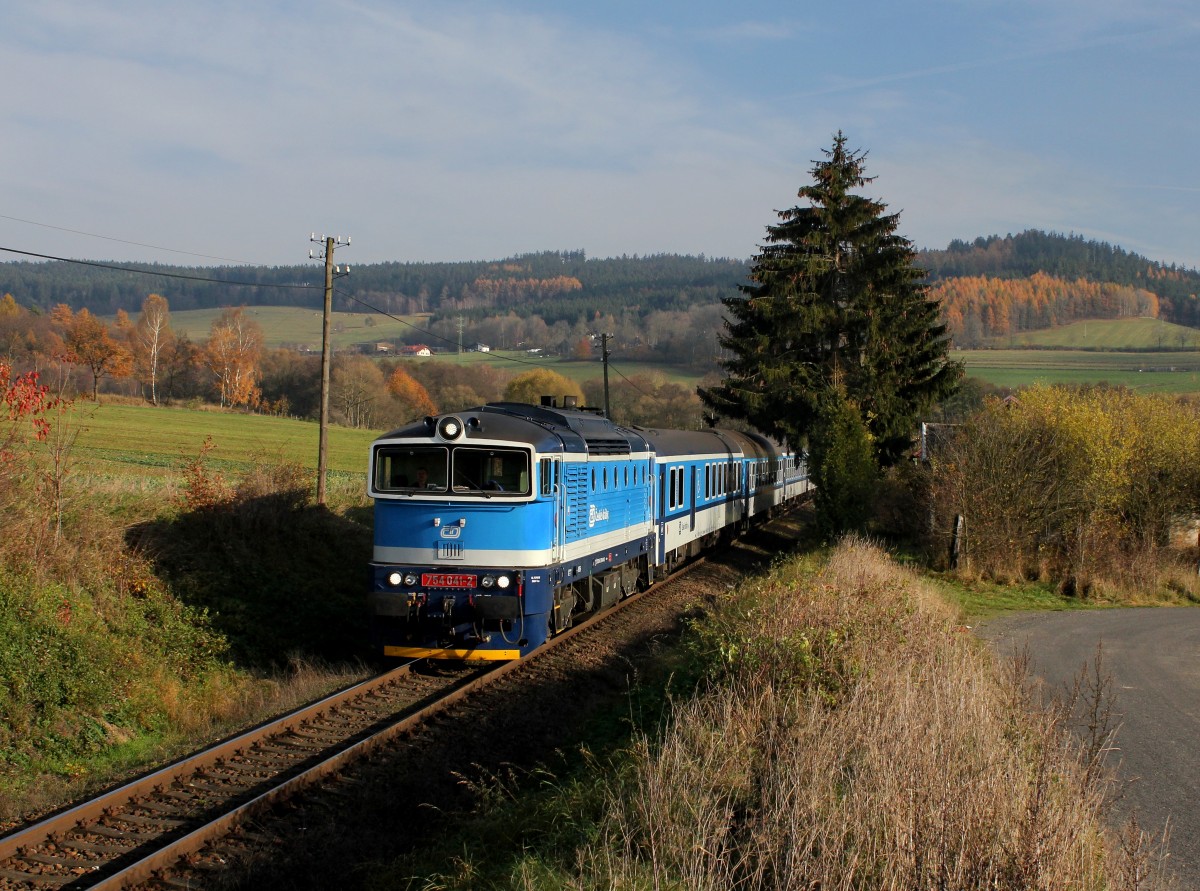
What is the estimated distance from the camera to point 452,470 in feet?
43.4

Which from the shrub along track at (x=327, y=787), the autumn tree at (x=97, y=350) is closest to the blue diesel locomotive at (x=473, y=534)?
the shrub along track at (x=327, y=787)

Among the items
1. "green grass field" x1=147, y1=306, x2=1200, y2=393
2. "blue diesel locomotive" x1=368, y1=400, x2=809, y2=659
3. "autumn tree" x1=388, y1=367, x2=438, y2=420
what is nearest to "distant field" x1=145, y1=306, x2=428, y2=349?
"green grass field" x1=147, y1=306, x2=1200, y2=393

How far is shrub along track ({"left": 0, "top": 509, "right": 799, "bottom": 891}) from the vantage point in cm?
726

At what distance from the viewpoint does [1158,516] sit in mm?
27250

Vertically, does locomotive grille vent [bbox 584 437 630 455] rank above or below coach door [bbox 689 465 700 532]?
above

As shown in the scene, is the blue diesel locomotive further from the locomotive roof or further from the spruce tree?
the spruce tree

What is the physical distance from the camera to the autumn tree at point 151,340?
7138 centimetres

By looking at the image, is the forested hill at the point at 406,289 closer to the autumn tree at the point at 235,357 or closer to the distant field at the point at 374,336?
the distant field at the point at 374,336

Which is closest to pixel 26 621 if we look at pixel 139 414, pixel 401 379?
pixel 139 414

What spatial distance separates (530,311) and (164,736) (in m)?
120

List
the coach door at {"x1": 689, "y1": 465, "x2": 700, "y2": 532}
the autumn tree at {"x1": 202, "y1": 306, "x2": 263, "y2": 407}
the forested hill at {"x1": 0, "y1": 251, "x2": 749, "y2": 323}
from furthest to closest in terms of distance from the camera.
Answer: the forested hill at {"x1": 0, "y1": 251, "x2": 749, "y2": 323}
the autumn tree at {"x1": 202, "y1": 306, "x2": 263, "y2": 407}
the coach door at {"x1": 689, "y1": 465, "x2": 700, "y2": 532}

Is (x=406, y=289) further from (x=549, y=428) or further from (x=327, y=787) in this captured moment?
(x=327, y=787)

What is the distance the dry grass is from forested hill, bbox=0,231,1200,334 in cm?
10415

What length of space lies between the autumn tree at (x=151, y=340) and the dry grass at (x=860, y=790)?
230ft
